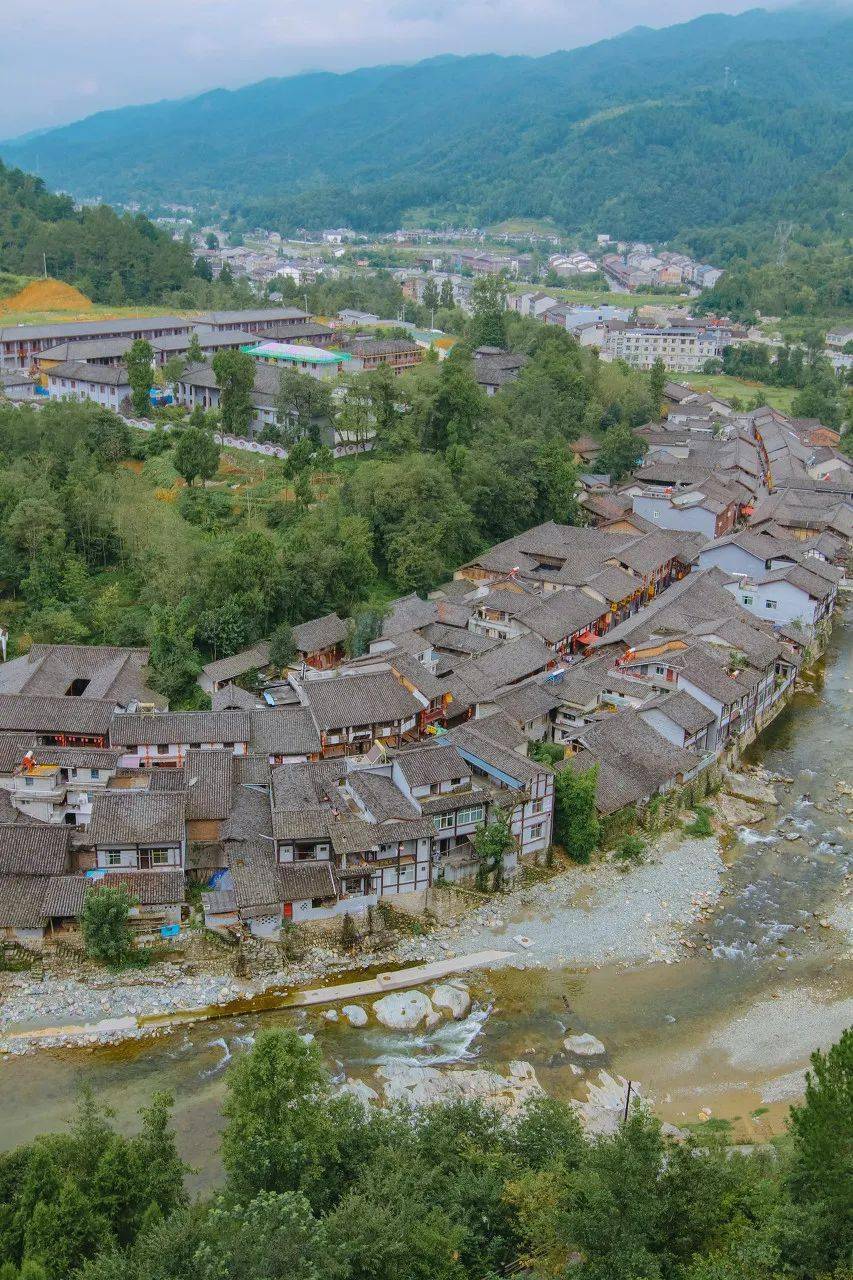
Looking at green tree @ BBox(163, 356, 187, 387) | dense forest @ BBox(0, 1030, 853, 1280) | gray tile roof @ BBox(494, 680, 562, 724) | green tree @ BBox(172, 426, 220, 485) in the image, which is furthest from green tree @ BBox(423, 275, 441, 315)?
dense forest @ BBox(0, 1030, 853, 1280)

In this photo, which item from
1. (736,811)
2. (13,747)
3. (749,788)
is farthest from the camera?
(749,788)

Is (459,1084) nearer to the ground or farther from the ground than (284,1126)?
nearer to the ground

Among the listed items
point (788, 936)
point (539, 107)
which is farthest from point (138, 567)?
point (539, 107)

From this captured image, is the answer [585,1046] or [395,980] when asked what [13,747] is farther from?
[585,1046]

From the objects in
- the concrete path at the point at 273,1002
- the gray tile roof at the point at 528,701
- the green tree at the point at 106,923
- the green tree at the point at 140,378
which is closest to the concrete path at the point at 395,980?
the concrete path at the point at 273,1002

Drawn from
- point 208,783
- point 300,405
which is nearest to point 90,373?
point 300,405
